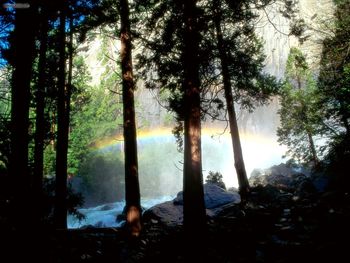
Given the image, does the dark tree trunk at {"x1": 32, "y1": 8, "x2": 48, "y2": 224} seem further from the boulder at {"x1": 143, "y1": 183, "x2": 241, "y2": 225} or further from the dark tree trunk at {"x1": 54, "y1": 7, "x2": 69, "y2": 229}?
the boulder at {"x1": 143, "y1": 183, "x2": 241, "y2": 225}

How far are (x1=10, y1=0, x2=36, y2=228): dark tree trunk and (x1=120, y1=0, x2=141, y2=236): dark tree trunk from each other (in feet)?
8.20

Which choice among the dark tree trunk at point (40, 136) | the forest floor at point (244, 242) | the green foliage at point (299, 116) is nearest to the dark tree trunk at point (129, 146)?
the forest floor at point (244, 242)

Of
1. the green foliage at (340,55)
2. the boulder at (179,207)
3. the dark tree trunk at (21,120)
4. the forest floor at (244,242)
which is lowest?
the forest floor at (244,242)

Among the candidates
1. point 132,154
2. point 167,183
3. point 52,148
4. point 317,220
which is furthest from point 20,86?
point 167,183

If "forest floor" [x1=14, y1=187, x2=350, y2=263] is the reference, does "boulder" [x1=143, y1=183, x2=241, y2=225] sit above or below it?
above

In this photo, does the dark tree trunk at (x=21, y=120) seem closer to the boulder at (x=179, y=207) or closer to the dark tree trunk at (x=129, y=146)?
the dark tree trunk at (x=129, y=146)

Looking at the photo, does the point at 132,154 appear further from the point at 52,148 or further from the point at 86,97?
the point at 86,97

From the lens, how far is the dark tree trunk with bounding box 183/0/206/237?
21.4 feet

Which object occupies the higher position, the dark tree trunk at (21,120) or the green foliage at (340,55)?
the green foliage at (340,55)

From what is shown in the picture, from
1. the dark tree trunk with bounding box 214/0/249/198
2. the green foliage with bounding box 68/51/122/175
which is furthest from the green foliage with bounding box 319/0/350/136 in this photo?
the green foliage with bounding box 68/51/122/175

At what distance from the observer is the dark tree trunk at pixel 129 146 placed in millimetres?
7680

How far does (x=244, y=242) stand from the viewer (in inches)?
239

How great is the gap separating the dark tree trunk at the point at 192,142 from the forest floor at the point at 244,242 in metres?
0.40

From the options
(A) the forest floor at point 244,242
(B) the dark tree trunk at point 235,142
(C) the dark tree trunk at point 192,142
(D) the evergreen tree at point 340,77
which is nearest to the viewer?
(A) the forest floor at point 244,242
